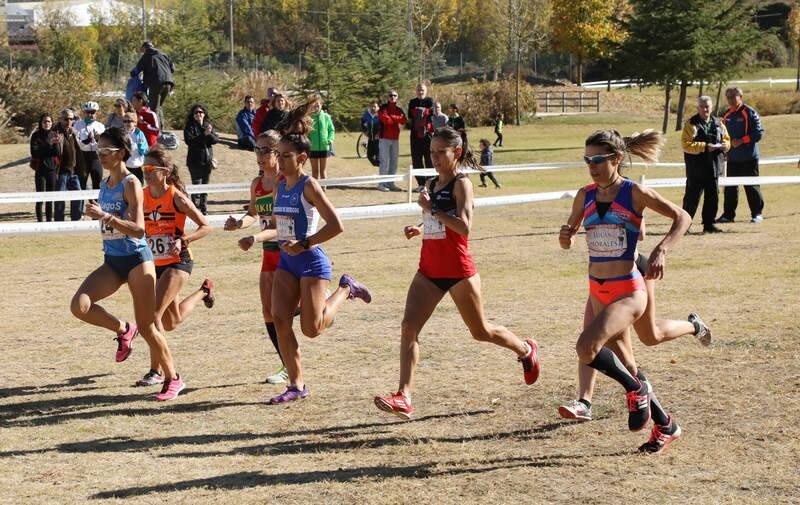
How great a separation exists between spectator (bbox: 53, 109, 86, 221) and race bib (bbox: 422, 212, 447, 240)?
42.4 feet

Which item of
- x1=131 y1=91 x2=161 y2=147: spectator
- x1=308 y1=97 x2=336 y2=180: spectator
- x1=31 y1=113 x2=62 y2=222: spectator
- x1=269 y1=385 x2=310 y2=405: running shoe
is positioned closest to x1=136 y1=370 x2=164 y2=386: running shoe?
x1=269 y1=385 x2=310 y2=405: running shoe

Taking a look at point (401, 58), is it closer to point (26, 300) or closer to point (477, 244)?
point (477, 244)

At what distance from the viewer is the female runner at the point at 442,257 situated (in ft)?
24.2

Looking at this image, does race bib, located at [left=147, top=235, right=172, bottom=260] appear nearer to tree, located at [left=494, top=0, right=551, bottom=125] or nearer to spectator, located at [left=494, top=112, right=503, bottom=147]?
spectator, located at [left=494, top=112, right=503, bottom=147]

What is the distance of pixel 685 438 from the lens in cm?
702

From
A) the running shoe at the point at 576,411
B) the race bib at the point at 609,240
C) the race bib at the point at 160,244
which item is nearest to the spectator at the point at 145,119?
the race bib at the point at 160,244

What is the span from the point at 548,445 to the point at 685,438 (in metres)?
0.88

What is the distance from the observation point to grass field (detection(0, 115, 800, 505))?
629 cm

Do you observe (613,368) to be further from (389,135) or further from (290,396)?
(389,135)

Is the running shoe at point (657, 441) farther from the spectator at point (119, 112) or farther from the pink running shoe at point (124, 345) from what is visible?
the spectator at point (119, 112)

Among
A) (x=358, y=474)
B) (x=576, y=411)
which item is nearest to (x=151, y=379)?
(x=358, y=474)

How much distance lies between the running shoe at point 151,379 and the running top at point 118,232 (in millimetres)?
1195

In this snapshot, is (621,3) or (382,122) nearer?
(382,122)

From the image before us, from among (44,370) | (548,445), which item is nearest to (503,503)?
(548,445)
